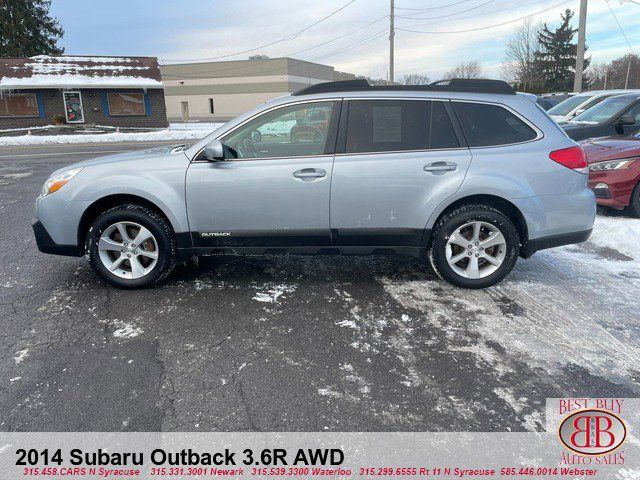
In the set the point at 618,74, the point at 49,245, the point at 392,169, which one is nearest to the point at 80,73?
the point at 49,245

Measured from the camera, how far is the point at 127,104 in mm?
34531

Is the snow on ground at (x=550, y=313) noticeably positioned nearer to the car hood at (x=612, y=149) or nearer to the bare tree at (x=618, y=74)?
the car hood at (x=612, y=149)

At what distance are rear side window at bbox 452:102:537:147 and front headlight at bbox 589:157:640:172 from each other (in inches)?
136

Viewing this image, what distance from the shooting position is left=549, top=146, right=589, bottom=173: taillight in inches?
168

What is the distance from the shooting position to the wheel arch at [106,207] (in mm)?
4320

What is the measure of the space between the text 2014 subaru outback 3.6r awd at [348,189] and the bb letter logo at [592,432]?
72.5 inches

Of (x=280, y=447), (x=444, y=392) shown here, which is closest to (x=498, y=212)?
(x=444, y=392)

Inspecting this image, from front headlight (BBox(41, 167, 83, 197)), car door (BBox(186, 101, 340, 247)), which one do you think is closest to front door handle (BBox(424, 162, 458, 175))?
car door (BBox(186, 101, 340, 247))

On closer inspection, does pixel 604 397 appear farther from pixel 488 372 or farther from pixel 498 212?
pixel 498 212

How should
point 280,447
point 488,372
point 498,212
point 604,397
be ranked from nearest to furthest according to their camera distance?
point 280,447 < point 604,397 < point 488,372 < point 498,212

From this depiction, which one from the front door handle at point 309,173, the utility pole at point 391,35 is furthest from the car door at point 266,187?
the utility pole at point 391,35

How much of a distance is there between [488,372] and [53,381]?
2.75 meters

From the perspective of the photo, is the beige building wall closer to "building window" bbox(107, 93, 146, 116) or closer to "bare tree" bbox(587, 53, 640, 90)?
"building window" bbox(107, 93, 146, 116)

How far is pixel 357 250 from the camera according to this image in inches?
172
